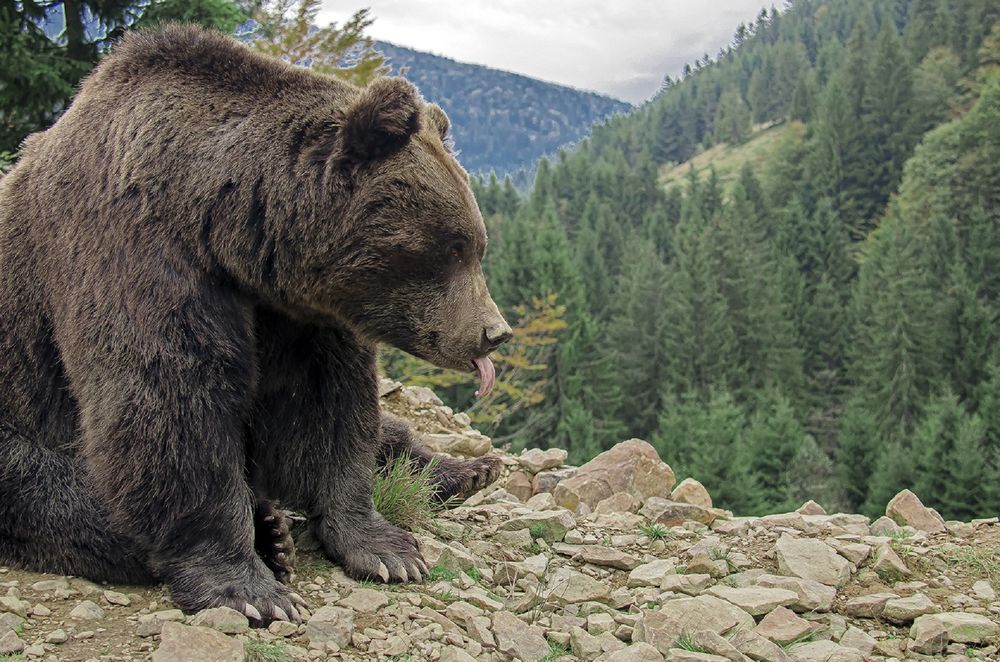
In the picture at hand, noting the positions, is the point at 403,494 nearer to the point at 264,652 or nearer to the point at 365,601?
the point at 365,601

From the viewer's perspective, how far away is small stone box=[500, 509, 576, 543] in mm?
4969

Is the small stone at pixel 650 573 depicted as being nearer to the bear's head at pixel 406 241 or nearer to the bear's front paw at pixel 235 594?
the bear's head at pixel 406 241

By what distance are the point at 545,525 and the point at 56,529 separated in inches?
95.5

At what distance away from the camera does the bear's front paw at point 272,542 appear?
390cm

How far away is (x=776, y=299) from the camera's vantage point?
6706cm

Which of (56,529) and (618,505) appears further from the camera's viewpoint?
(618,505)

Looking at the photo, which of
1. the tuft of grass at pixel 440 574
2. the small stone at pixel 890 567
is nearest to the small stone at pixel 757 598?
the small stone at pixel 890 567

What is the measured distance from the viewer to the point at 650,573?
14.8 ft

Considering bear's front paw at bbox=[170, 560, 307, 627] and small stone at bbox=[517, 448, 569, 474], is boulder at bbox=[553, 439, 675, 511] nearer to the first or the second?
small stone at bbox=[517, 448, 569, 474]

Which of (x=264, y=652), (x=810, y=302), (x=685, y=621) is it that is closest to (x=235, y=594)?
(x=264, y=652)

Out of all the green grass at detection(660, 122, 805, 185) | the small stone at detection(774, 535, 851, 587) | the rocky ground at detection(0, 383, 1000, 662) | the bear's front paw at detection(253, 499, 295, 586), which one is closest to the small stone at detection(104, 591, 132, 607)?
the rocky ground at detection(0, 383, 1000, 662)

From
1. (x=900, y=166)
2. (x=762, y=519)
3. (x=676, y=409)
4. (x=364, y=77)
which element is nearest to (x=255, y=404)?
(x=762, y=519)

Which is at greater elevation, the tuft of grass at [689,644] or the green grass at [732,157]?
the green grass at [732,157]

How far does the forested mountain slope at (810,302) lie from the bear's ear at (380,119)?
22.5 m
